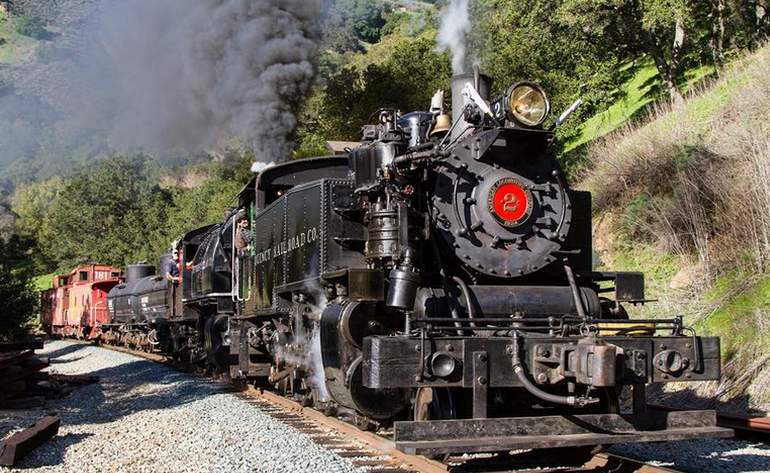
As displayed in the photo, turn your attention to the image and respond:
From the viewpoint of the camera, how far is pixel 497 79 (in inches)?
1005

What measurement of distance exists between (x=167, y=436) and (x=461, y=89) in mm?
4462

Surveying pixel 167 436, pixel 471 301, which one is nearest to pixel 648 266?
pixel 471 301

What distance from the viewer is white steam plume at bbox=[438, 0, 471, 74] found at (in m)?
12.1

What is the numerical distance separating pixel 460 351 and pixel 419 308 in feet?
2.69

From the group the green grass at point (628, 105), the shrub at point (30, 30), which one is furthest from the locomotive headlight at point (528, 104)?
the shrub at point (30, 30)

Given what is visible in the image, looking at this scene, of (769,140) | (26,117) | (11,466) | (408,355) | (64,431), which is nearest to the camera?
(408,355)

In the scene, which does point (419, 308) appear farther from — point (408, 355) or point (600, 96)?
point (600, 96)

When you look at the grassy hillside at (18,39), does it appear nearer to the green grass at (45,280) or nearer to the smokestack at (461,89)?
the green grass at (45,280)

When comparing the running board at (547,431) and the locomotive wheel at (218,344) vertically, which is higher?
the locomotive wheel at (218,344)

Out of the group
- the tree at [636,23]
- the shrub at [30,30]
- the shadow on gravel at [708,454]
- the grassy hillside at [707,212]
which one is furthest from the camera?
the shrub at [30,30]

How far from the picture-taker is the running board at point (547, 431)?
5012mm

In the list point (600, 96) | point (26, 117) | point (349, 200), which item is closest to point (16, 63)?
point (26, 117)

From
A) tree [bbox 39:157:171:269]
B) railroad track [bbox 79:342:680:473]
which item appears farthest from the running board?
tree [bbox 39:157:171:269]

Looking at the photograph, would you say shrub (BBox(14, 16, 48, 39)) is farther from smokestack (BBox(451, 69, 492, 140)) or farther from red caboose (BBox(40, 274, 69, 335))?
smokestack (BBox(451, 69, 492, 140))
